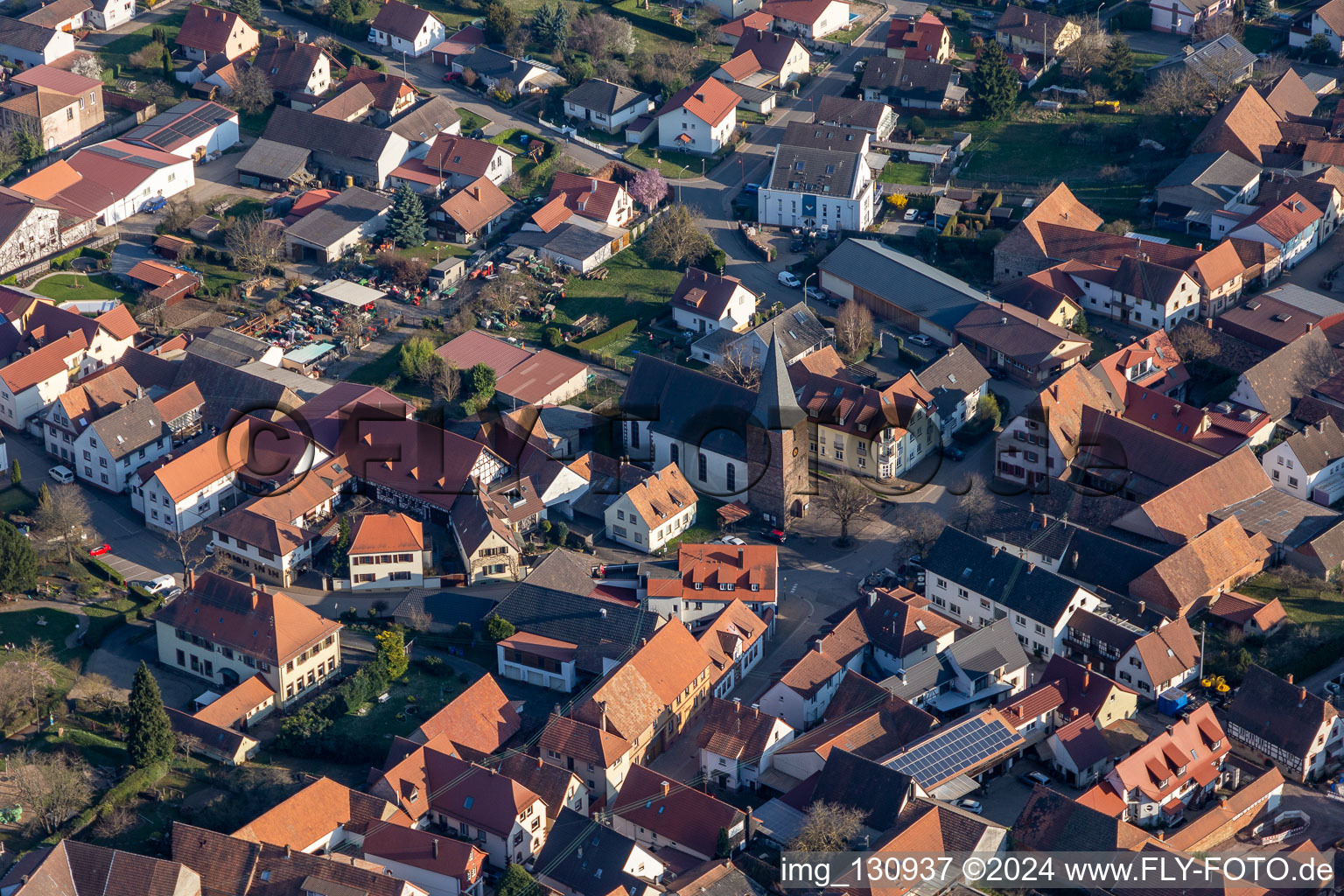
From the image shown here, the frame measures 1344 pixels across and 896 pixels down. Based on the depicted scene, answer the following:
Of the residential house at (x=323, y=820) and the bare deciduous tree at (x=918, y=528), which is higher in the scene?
the bare deciduous tree at (x=918, y=528)

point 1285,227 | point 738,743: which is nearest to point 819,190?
point 1285,227

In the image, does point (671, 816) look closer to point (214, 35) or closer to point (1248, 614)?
point (1248, 614)

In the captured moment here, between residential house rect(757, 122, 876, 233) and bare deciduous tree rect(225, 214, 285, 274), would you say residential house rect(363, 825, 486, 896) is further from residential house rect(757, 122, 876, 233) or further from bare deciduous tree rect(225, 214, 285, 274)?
residential house rect(757, 122, 876, 233)

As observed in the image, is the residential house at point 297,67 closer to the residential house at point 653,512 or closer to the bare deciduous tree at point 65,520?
the bare deciduous tree at point 65,520

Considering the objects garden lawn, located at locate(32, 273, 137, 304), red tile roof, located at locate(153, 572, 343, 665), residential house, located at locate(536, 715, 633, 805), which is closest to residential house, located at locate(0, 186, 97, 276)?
garden lawn, located at locate(32, 273, 137, 304)

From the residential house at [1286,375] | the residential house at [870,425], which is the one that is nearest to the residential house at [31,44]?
the residential house at [870,425]

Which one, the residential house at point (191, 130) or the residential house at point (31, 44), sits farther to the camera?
the residential house at point (31, 44)
